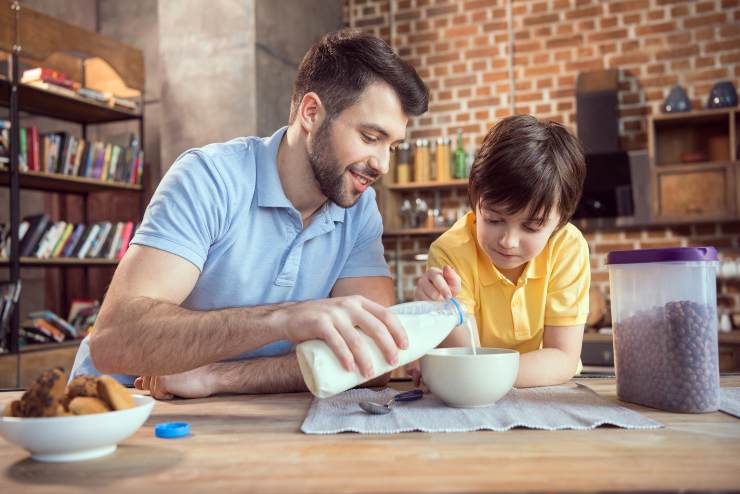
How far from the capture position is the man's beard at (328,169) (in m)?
1.44

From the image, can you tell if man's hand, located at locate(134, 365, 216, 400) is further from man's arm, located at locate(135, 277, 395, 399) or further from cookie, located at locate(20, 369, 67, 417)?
cookie, located at locate(20, 369, 67, 417)

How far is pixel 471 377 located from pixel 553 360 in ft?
1.13

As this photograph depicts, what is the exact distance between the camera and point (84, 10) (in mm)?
4812

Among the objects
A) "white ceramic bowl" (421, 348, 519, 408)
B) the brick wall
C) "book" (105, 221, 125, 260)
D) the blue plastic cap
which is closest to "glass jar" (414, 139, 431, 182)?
the brick wall

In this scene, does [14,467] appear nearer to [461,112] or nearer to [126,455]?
[126,455]

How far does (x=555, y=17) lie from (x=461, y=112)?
32.3 inches

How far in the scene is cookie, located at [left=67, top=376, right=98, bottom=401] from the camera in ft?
2.59

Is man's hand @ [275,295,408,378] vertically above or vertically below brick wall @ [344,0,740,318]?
below

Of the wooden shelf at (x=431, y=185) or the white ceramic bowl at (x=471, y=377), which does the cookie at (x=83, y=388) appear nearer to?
the white ceramic bowl at (x=471, y=377)

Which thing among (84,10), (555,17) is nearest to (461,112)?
(555,17)

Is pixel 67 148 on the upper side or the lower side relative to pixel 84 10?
lower

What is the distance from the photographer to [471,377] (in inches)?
37.4

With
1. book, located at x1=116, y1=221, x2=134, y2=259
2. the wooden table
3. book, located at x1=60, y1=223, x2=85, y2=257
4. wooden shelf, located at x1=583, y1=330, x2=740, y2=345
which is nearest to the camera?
the wooden table

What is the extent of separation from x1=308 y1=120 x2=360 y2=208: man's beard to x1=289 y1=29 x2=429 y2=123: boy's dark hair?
0.05m
